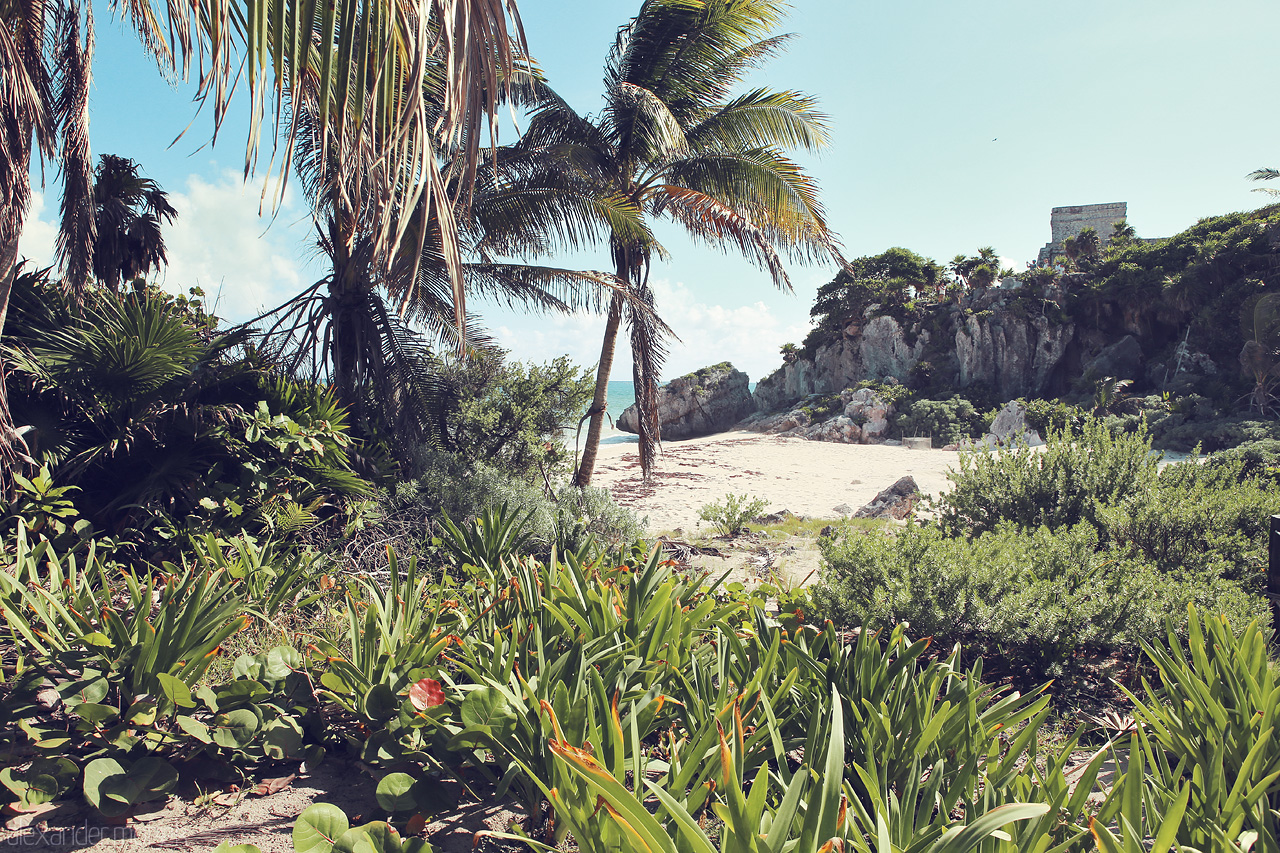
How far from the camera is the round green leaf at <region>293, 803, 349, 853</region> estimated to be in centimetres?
144

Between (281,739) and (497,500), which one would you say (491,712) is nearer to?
(281,739)

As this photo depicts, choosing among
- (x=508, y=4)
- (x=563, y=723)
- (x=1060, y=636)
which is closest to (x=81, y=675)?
(x=563, y=723)

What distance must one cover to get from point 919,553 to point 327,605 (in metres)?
3.53

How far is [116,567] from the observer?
3.81m

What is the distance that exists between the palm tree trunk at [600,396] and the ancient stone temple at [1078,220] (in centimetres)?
4727

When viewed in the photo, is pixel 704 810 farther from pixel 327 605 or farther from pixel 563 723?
pixel 327 605

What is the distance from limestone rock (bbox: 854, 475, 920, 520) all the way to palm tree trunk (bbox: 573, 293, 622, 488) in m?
4.42

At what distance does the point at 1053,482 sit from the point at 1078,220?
5500 centimetres

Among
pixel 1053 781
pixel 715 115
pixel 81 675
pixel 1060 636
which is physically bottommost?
pixel 1060 636

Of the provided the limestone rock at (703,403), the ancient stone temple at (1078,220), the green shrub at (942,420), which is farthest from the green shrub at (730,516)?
the ancient stone temple at (1078,220)

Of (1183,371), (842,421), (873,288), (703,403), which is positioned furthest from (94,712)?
(873,288)

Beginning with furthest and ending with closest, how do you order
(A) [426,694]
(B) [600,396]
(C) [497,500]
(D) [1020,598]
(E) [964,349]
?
(E) [964,349] → (B) [600,396] → (C) [497,500] → (D) [1020,598] → (A) [426,694]

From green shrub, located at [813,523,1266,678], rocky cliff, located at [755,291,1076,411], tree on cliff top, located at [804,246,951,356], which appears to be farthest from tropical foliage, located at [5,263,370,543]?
tree on cliff top, located at [804,246,951,356]

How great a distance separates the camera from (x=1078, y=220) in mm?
47469
